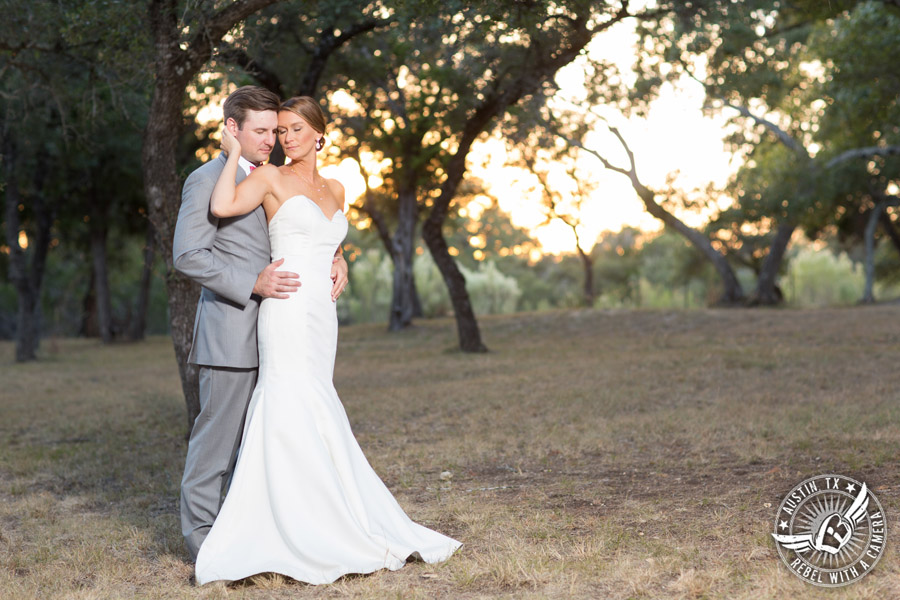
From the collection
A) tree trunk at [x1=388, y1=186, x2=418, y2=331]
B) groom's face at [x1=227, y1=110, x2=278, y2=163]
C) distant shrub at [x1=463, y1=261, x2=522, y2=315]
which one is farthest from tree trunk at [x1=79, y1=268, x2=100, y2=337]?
groom's face at [x1=227, y1=110, x2=278, y2=163]

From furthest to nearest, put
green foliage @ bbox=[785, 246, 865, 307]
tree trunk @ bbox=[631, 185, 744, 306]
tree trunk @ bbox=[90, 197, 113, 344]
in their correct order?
green foliage @ bbox=[785, 246, 865, 307] < tree trunk @ bbox=[90, 197, 113, 344] < tree trunk @ bbox=[631, 185, 744, 306]

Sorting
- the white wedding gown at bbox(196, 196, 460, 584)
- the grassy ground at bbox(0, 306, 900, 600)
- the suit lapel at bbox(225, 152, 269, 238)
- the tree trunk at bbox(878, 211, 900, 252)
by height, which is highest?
the tree trunk at bbox(878, 211, 900, 252)

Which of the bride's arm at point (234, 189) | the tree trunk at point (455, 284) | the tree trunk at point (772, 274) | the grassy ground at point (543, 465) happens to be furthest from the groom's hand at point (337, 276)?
the tree trunk at point (772, 274)

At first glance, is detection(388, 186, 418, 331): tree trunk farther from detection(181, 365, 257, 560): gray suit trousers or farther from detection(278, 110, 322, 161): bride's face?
detection(181, 365, 257, 560): gray suit trousers

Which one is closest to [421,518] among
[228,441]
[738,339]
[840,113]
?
[228,441]

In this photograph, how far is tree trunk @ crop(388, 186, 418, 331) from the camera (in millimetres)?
24625

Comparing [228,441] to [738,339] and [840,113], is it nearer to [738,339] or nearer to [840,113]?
[738,339]

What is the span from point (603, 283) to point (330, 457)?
161 ft

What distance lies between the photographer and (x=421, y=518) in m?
5.36

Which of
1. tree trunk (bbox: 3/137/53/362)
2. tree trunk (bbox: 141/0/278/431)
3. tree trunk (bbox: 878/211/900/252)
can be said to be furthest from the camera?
tree trunk (bbox: 878/211/900/252)

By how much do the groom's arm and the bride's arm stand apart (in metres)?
0.07

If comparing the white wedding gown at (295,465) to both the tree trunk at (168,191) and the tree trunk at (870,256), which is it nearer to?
the tree trunk at (168,191)

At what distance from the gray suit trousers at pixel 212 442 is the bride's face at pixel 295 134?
1074 mm

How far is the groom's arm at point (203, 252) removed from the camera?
3.93m
